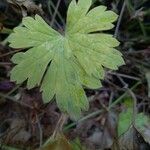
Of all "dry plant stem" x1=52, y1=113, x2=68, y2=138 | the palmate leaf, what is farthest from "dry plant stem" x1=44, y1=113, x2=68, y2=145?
the palmate leaf

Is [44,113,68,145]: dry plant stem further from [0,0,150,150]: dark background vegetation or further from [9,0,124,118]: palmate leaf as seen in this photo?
[9,0,124,118]: palmate leaf

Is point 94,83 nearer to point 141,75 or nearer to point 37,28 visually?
point 37,28

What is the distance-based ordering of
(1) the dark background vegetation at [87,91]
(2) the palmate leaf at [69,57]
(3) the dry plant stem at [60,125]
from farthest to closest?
1. (1) the dark background vegetation at [87,91]
2. (3) the dry plant stem at [60,125]
3. (2) the palmate leaf at [69,57]

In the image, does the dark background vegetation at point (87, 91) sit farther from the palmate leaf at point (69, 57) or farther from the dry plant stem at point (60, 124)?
the palmate leaf at point (69, 57)

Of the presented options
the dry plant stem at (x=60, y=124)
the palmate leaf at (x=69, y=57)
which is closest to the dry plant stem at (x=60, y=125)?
the dry plant stem at (x=60, y=124)

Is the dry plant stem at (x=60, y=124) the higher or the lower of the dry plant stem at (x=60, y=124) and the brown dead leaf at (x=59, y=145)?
the lower

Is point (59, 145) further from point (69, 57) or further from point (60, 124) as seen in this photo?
point (69, 57)
